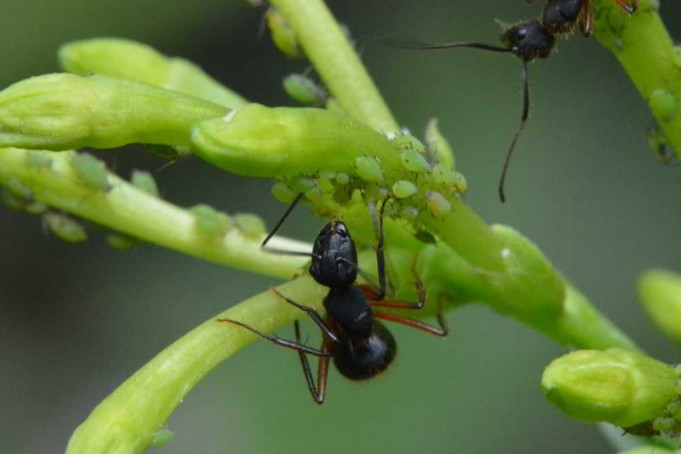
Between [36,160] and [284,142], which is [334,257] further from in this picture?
[36,160]

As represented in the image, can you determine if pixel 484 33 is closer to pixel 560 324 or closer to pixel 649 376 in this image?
pixel 560 324

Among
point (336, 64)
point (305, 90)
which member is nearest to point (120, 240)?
point (305, 90)

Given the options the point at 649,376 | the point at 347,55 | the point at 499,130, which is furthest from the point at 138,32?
the point at 649,376

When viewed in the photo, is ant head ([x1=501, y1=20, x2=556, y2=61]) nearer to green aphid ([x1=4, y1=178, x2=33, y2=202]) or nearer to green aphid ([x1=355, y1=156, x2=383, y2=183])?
green aphid ([x1=355, y1=156, x2=383, y2=183])

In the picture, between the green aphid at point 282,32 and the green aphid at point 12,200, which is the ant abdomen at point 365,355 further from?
the green aphid at point 12,200

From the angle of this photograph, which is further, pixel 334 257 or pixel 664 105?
pixel 334 257

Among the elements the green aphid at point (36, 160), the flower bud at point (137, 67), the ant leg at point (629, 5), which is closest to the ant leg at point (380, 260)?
the flower bud at point (137, 67)

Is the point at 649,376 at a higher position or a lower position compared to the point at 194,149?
lower
